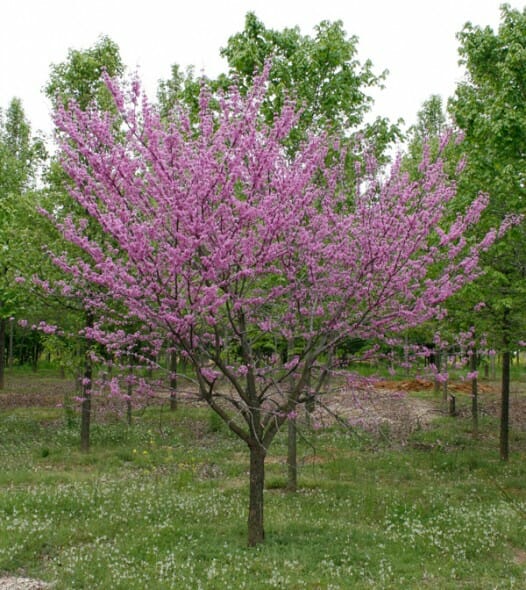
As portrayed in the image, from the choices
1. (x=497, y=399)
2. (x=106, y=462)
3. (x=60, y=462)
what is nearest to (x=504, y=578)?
(x=106, y=462)

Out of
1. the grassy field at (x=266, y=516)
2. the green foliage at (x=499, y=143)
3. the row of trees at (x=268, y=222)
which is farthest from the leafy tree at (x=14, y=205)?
the green foliage at (x=499, y=143)

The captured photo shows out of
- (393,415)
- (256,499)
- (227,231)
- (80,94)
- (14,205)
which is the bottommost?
(393,415)

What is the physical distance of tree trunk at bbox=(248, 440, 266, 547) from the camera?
8.84m

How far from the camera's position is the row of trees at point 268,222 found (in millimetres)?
7312

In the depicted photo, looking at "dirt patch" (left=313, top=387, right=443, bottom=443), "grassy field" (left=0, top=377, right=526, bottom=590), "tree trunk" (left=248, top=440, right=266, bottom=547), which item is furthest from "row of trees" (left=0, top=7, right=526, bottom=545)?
"dirt patch" (left=313, top=387, right=443, bottom=443)

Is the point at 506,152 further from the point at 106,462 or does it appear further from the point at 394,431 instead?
the point at 106,462

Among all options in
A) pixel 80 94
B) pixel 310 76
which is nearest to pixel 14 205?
pixel 80 94

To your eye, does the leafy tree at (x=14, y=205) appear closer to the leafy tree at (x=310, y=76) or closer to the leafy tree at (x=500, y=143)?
the leafy tree at (x=310, y=76)

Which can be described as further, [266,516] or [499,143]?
[499,143]

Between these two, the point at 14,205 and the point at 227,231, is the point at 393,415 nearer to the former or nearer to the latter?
the point at 14,205

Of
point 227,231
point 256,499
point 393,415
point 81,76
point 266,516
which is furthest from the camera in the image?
point 393,415

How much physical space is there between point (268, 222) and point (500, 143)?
765 cm

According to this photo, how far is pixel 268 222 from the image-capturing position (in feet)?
25.1

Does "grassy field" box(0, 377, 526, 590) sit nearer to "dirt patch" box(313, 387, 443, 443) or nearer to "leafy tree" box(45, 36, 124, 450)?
"dirt patch" box(313, 387, 443, 443)
